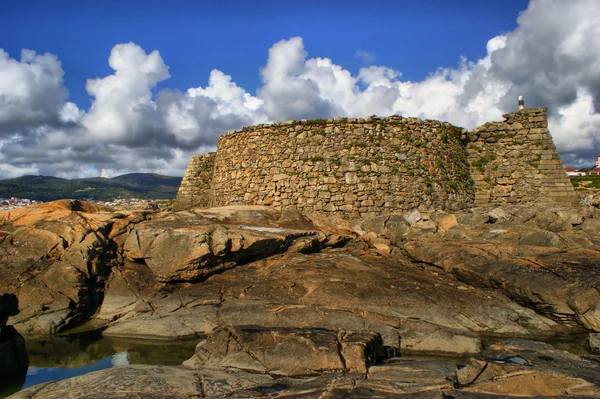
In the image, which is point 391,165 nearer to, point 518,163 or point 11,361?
point 518,163

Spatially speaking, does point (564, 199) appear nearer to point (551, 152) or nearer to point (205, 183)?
point (551, 152)

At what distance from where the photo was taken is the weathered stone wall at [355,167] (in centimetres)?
1873

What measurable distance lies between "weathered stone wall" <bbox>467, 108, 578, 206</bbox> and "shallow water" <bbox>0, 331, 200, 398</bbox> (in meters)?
17.0

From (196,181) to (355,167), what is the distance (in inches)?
484

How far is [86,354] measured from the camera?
9.34 m

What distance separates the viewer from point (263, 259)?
43.4ft

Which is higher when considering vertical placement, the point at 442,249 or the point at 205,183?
the point at 205,183

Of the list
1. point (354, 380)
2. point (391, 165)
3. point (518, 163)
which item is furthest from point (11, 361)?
point (518, 163)

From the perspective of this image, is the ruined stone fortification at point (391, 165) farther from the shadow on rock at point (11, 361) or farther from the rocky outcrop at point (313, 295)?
the shadow on rock at point (11, 361)

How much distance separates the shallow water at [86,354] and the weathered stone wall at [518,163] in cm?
A: 1704

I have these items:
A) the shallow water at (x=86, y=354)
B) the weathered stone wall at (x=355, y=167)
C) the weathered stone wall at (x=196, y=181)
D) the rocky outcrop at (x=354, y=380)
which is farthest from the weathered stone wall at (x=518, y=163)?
the shallow water at (x=86, y=354)

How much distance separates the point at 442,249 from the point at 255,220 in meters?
6.63

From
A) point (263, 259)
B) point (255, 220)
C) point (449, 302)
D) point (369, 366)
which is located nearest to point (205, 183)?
point (255, 220)

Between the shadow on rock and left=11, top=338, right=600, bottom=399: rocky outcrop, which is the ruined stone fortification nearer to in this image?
left=11, top=338, right=600, bottom=399: rocky outcrop
